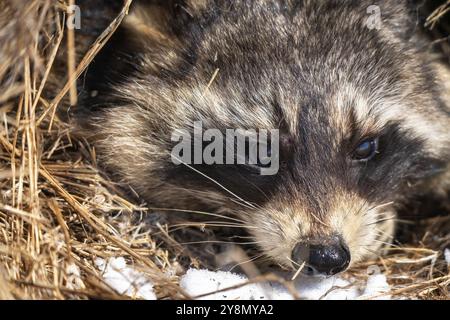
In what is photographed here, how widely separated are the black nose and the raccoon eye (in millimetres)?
530

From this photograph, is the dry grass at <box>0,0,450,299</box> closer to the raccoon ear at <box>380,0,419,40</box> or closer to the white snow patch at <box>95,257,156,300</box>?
the white snow patch at <box>95,257,156,300</box>

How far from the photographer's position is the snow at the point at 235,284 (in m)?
3.07

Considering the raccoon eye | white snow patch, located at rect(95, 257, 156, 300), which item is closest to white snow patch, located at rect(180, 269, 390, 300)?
white snow patch, located at rect(95, 257, 156, 300)

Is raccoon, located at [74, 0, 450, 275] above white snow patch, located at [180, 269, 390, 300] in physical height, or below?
above

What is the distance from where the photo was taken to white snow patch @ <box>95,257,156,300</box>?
3.02m

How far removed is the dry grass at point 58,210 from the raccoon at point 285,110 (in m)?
0.16

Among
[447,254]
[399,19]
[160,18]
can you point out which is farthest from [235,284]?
[399,19]

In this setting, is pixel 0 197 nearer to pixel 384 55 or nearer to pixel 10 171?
pixel 10 171

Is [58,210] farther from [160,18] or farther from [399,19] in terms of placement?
[399,19]

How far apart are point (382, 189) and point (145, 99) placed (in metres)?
1.33

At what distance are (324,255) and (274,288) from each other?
35cm

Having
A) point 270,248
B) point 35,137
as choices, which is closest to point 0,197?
point 35,137

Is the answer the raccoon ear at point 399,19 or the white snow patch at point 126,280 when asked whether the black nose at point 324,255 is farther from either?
the raccoon ear at point 399,19

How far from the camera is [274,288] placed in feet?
10.8
